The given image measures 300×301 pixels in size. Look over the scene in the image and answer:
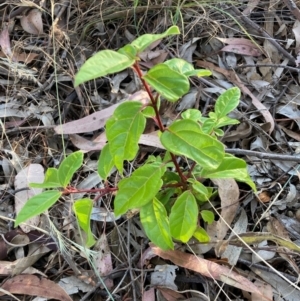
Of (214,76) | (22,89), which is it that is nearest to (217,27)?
(214,76)

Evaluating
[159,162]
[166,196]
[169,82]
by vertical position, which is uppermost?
[169,82]

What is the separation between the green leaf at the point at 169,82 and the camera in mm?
912

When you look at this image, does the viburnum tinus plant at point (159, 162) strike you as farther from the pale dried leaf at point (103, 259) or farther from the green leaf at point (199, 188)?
the pale dried leaf at point (103, 259)

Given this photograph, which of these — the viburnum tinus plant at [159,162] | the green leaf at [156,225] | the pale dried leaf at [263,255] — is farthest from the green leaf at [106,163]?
the pale dried leaf at [263,255]

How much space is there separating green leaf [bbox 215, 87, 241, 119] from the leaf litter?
0.22 metres

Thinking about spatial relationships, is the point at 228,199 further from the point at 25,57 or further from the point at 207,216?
the point at 25,57

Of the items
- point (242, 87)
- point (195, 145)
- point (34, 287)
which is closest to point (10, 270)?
point (34, 287)

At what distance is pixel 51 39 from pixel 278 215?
98 cm

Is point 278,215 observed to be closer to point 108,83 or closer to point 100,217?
point 100,217

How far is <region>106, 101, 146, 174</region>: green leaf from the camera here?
1000 mm

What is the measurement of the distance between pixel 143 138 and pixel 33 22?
2.30 feet

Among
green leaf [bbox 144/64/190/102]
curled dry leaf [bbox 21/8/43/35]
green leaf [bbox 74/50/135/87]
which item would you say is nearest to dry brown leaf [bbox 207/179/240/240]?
green leaf [bbox 144/64/190/102]

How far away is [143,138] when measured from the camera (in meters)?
1.53

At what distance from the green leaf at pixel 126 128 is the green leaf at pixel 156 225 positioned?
204 millimetres
